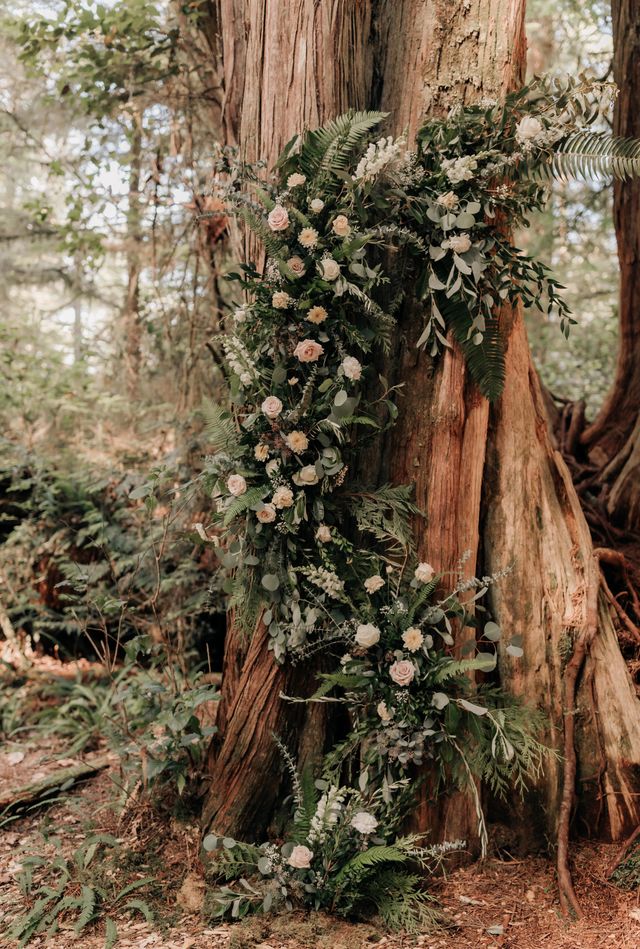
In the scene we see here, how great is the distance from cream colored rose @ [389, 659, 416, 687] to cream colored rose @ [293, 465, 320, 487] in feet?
2.49

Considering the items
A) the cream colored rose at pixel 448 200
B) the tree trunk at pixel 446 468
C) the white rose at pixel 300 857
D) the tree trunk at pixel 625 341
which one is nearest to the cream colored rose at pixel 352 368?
the tree trunk at pixel 446 468

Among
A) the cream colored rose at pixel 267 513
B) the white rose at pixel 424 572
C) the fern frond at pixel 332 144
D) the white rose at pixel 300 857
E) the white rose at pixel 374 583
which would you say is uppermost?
the fern frond at pixel 332 144

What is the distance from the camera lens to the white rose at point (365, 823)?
2.65m

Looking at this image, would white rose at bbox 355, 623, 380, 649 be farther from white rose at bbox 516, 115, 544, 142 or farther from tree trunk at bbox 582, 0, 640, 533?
tree trunk at bbox 582, 0, 640, 533

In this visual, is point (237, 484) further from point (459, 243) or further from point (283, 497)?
point (459, 243)

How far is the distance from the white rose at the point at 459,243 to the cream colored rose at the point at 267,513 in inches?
47.7

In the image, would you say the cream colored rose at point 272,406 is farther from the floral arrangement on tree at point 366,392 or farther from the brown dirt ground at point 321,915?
the brown dirt ground at point 321,915

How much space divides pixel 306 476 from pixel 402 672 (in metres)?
0.82

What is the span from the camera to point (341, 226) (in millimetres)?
2684

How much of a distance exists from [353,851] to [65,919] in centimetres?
114

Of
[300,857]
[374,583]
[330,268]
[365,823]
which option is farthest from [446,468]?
[300,857]

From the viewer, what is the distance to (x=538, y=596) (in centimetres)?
316

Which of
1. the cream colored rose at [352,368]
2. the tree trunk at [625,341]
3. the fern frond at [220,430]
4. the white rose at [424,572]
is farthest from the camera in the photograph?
the tree trunk at [625,341]

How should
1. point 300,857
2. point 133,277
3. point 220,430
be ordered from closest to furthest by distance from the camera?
point 300,857, point 220,430, point 133,277
